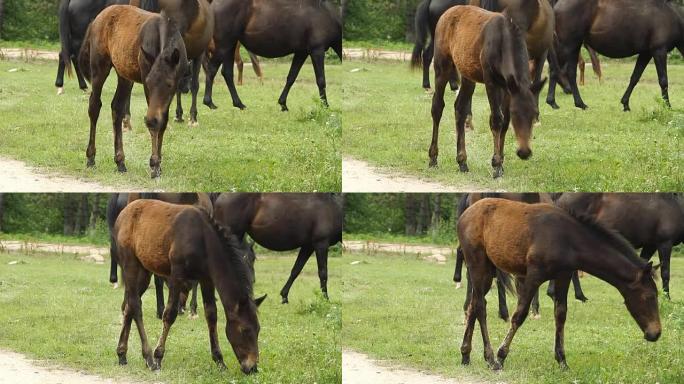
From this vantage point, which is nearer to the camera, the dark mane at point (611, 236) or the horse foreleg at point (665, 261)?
the dark mane at point (611, 236)

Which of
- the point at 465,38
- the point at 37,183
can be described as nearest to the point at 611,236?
the point at 465,38

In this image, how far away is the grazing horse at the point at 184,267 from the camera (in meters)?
13.7

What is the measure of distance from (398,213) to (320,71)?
2353 mm

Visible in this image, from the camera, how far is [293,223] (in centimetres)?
1778

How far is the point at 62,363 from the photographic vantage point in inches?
597

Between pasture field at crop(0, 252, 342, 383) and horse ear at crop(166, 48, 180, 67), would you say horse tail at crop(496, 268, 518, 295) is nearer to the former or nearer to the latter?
pasture field at crop(0, 252, 342, 383)

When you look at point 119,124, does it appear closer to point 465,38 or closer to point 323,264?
Result: point 323,264

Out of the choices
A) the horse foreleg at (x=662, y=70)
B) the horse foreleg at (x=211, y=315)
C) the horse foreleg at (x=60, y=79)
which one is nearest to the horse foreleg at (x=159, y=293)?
the horse foreleg at (x=211, y=315)

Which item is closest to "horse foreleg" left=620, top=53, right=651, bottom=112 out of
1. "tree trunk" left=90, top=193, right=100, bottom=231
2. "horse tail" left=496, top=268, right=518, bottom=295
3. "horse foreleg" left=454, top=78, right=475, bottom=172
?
"horse foreleg" left=454, top=78, right=475, bottom=172

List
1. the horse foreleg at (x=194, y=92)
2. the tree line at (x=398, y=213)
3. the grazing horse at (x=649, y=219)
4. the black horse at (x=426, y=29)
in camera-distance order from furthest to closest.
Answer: the black horse at (x=426, y=29) < the horse foreleg at (x=194, y=92) < the tree line at (x=398, y=213) < the grazing horse at (x=649, y=219)

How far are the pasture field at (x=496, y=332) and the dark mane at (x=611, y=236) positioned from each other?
3.76ft

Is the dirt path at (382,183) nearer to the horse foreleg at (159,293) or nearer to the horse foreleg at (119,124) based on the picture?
the horse foreleg at (159,293)

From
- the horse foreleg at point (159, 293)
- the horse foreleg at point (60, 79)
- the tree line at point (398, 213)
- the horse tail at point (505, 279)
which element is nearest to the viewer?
the horse tail at point (505, 279)

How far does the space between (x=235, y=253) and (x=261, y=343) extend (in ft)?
6.63
